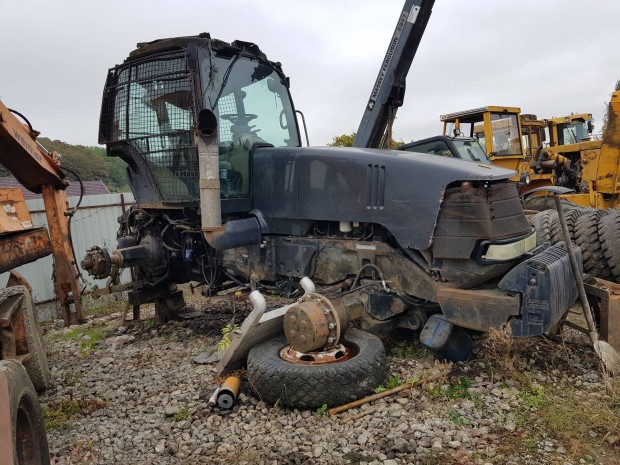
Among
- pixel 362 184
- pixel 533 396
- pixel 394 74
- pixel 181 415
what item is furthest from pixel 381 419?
pixel 394 74

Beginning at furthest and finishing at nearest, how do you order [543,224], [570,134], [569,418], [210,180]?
[570,134]
[543,224]
[210,180]
[569,418]

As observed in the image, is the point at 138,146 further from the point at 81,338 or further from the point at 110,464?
the point at 110,464

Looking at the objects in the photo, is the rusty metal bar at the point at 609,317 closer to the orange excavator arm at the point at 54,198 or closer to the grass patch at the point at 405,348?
the grass patch at the point at 405,348

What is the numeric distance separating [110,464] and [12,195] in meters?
2.39

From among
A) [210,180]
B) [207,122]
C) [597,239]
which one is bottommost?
[597,239]

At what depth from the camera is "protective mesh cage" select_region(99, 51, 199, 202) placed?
5004 mm

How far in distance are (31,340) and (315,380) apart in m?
2.36

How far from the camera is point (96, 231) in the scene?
366 inches

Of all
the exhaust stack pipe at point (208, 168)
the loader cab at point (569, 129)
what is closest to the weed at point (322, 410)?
the exhaust stack pipe at point (208, 168)

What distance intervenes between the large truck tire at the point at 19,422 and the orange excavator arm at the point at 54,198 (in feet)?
8.62

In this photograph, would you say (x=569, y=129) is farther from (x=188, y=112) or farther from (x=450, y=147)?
(x=188, y=112)

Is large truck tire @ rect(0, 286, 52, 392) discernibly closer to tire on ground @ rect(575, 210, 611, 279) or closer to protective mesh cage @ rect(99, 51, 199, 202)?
protective mesh cage @ rect(99, 51, 199, 202)

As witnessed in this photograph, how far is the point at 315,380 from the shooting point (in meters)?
3.41

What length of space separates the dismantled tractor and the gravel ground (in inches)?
9.2
